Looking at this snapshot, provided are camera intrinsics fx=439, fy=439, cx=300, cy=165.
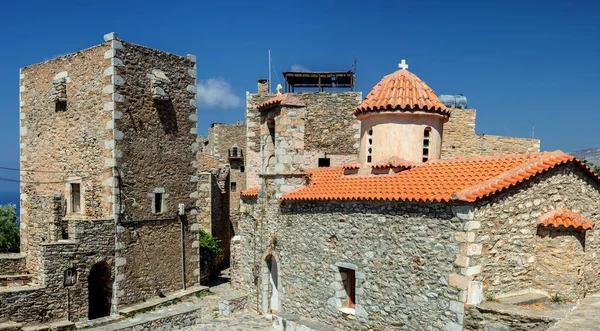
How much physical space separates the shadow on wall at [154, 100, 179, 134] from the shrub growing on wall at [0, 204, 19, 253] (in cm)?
1070

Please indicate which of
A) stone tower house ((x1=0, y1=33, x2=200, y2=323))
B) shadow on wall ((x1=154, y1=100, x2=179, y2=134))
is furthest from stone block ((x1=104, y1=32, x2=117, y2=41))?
shadow on wall ((x1=154, y1=100, x2=179, y2=134))

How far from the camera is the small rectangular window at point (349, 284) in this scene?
36.8 feet

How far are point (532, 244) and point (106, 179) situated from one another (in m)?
11.9

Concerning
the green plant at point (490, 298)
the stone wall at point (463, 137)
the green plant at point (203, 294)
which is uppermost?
the stone wall at point (463, 137)

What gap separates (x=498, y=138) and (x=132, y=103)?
15573mm

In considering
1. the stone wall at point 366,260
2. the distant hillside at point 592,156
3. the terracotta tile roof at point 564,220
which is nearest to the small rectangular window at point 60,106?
the stone wall at point 366,260

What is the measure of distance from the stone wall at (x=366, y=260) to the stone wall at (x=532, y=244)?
762 mm

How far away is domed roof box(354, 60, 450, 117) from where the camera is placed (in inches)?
463

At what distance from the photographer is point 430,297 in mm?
8727

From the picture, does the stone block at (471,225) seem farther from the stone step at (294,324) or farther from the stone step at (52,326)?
the stone step at (52,326)

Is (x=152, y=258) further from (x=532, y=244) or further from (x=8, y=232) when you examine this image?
(x=532, y=244)

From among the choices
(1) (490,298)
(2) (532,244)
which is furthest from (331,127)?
(1) (490,298)

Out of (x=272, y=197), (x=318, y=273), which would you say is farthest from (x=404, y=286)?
(x=272, y=197)

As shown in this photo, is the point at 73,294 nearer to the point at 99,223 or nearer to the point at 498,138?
the point at 99,223
